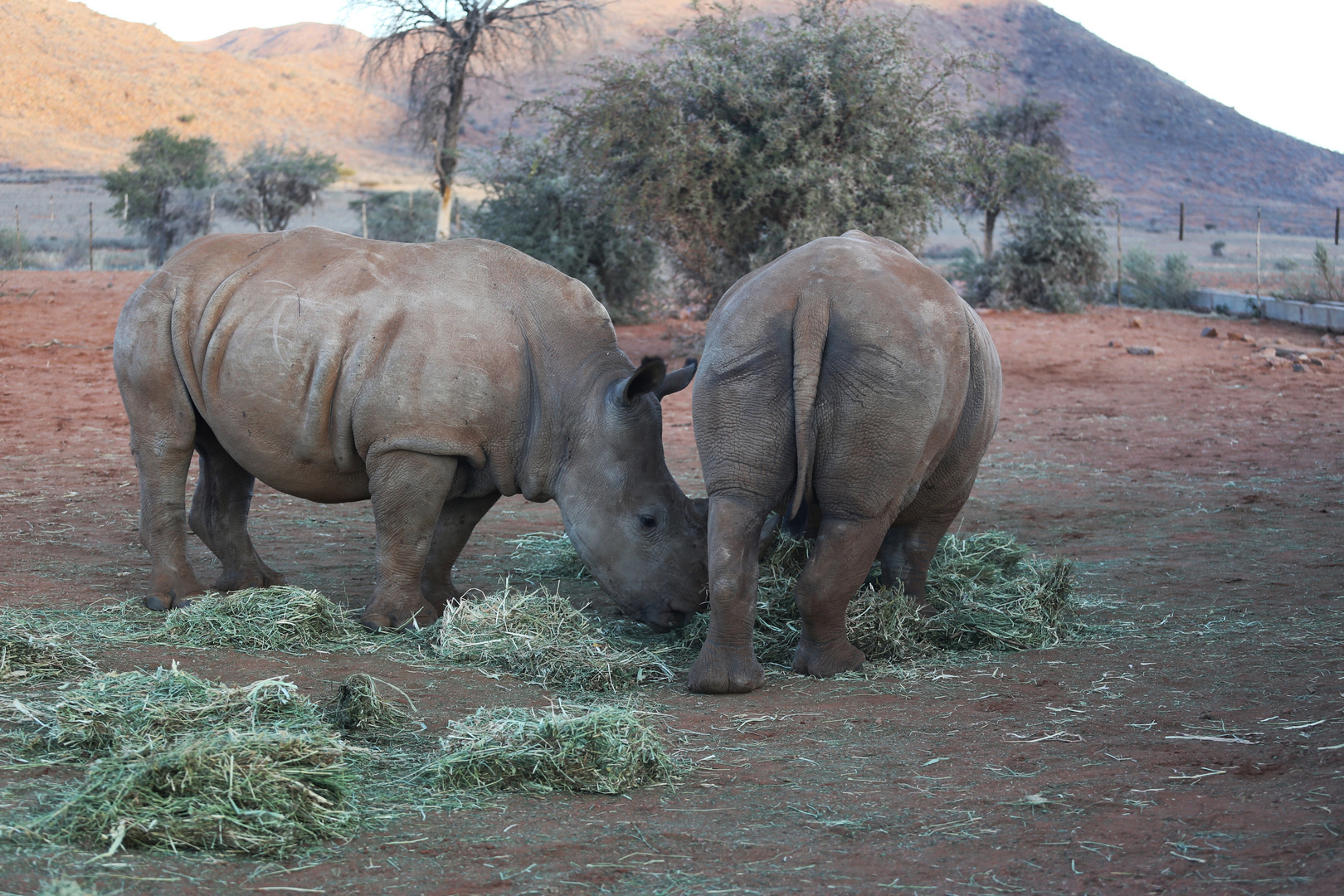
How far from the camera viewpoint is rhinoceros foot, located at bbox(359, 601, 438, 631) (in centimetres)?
555

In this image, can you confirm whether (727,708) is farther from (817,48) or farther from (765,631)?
(817,48)

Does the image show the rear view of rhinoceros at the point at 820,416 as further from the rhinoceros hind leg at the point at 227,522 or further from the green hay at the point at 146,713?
the rhinoceros hind leg at the point at 227,522

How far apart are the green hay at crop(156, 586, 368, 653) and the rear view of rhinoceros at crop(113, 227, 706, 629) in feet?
0.78

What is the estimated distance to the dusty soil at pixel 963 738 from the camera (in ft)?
9.75

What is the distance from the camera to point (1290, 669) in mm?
4770

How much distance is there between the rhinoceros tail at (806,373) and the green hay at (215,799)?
2027 mm

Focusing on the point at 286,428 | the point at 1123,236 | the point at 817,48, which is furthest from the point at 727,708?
the point at 1123,236

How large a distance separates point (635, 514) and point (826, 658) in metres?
1.11

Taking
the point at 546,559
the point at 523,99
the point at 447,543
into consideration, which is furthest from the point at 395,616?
the point at 523,99

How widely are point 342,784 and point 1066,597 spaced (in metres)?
3.65

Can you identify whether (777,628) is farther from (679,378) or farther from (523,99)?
(523,99)

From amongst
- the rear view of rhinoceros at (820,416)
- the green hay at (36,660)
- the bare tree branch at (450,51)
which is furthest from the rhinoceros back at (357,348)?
the bare tree branch at (450,51)

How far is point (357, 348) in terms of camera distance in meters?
5.50

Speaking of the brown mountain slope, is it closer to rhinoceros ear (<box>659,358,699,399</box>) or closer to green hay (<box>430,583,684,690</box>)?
rhinoceros ear (<box>659,358,699,399</box>)
